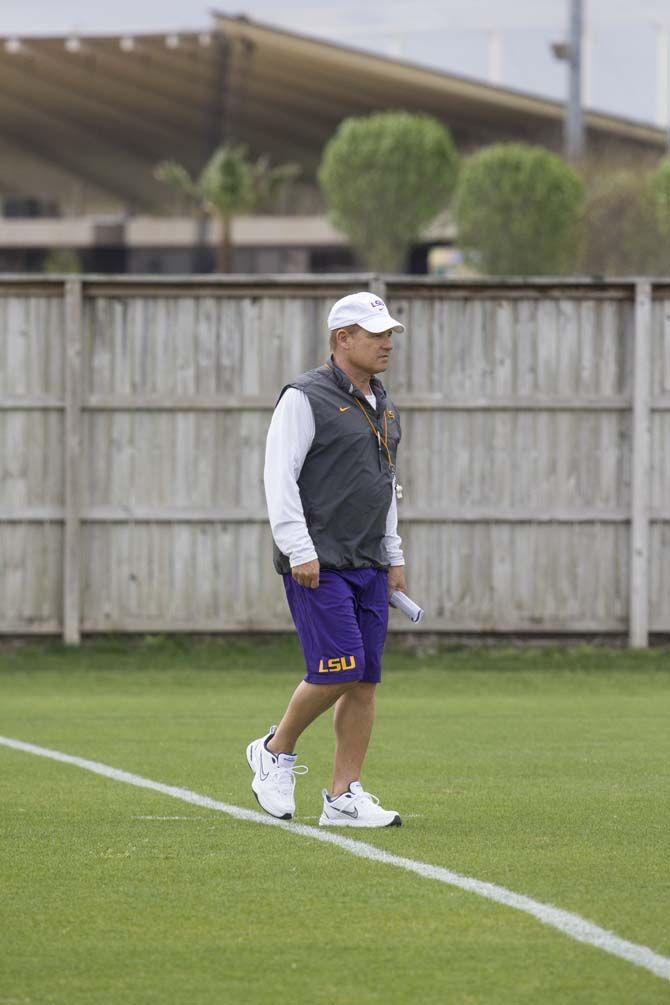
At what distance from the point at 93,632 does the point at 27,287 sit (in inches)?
109

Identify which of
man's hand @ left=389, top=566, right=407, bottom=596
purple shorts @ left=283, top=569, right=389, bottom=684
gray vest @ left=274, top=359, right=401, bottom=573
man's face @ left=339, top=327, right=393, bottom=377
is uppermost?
man's face @ left=339, top=327, right=393, bottom=377

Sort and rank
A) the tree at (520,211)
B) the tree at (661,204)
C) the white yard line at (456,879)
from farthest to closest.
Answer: the tree at (520,211) < the tree at (661,204) < the white yard line at (456,879)

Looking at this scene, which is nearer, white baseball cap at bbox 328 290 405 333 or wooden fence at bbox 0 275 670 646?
white baseball cap at bbox 328 290 405 333

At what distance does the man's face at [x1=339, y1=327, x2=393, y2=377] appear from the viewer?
773cm

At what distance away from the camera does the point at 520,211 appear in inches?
2020

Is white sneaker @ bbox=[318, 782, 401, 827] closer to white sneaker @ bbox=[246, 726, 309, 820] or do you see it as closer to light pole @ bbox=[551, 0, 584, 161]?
white sneaker @ bbox=[246, 726, 309, 820]

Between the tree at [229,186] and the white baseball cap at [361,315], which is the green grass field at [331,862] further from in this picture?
the tree at [229,186]

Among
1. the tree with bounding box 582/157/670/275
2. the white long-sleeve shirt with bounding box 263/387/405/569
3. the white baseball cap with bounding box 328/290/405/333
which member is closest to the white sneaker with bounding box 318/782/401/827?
the white long-sleeve shirt with bounding box 263/387/405/569

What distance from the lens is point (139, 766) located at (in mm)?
9789

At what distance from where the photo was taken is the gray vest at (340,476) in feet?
25.3

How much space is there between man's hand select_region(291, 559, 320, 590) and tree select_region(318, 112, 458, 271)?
51078 millimetres

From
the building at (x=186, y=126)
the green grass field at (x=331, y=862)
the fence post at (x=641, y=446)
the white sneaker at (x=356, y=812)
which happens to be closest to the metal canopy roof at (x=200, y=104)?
the building at (x=186, y=126)

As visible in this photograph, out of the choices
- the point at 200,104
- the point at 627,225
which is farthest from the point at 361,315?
the point at 200,104

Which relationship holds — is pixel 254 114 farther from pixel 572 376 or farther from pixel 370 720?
pixel 370 720
